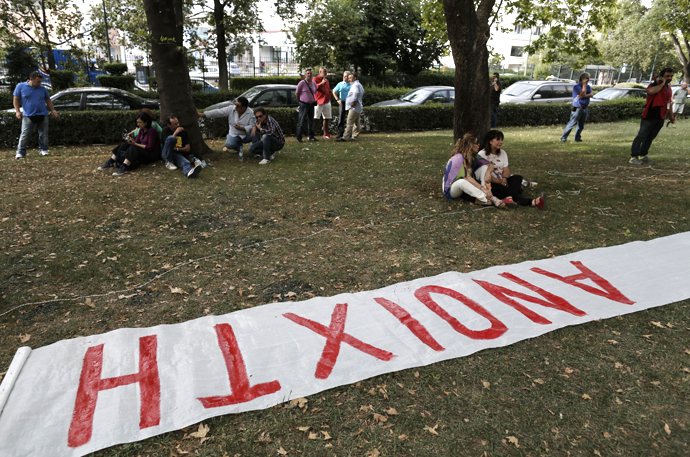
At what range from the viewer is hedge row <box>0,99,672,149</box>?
35.0ft

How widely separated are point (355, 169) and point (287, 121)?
449 centimetres

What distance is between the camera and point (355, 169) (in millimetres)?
8891

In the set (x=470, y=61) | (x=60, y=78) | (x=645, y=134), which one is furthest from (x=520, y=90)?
(x=60, y=78)

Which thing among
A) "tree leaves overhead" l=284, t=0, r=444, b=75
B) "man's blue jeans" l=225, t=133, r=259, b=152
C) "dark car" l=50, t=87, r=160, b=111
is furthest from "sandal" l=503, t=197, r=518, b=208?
"tree leaves overhead" l=284, t=0, r=444, b=75

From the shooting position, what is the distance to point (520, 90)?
60.3ft

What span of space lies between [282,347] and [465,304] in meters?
1.67

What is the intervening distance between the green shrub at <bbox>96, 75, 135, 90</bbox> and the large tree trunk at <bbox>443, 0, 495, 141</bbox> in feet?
70.6

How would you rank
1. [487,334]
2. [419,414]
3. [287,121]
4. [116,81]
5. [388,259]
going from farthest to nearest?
[116,81] → [287,121] → [388,259] → [487,334] → [419,414]

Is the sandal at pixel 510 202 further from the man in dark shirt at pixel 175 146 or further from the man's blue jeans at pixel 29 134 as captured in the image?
the man's blue jeans at pixel 29 134

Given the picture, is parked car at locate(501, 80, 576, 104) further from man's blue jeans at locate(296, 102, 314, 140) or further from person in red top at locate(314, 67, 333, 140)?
man's blue jeans at locate(296, 102, 314, 140)

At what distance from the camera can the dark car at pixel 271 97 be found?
43.5 feet

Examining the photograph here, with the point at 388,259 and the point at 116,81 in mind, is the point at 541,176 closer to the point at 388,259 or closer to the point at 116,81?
the point at 388,259

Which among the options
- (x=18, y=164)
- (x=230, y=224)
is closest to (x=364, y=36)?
(x=18, y=164)

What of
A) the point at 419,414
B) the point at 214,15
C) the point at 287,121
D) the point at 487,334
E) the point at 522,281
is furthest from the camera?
the point at 214,15
